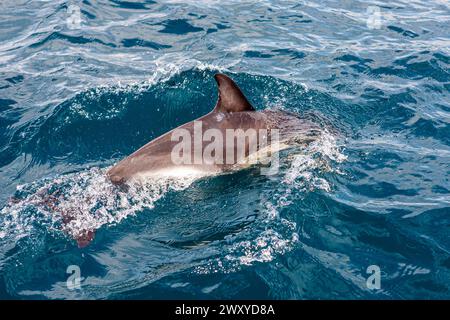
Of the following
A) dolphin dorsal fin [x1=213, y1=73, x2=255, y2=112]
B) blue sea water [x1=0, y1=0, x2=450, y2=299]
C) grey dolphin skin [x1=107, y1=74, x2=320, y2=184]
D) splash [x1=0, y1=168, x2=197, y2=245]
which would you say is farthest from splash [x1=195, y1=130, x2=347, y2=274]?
splash [x1=0, y1=168, x2=197, y2=245]

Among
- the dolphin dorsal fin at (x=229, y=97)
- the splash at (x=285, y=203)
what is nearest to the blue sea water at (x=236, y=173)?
the splash at (x=285, y=203)

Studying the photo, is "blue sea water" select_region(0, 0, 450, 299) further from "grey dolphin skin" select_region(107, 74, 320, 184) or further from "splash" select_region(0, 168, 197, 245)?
"grey dolphin skin" select_region(107, 74, 320, 184)

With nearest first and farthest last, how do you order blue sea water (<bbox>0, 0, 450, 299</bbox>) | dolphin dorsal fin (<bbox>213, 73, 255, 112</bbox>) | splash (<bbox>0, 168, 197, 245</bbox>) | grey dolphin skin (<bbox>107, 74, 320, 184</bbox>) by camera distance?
blue sea water (<bbox>0, 0, 450, 299</bbox>), splash (<bbox>0, 168, 197, 245</bbox>), grey dolphin skin (<bbox>107, 74, 320, 184</bbox>), dolphin dorsal fin (<bbox>213, 73, 255, 112</bbox>)

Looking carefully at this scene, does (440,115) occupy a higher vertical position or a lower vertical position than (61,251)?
higher

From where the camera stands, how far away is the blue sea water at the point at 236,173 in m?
7.69

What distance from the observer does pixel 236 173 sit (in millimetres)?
10102

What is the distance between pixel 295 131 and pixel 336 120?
1.54 metres

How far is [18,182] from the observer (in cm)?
1020

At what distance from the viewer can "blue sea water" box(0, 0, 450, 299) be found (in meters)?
7.69

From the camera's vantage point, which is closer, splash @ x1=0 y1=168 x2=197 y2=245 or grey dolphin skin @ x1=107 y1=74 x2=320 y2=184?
splash @ x1=0 y1=168 x2=197 y2=245

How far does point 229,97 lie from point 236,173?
1.45 meters

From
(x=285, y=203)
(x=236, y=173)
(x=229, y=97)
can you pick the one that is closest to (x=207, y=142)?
(x=236, y=173)
